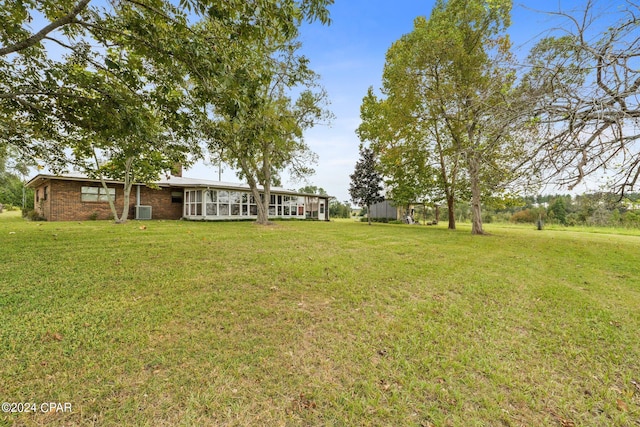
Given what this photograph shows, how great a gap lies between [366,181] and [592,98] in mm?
19801

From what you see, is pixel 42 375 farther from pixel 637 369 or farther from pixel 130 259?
pixel 637 369

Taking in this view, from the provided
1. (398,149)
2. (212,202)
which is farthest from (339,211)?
(398,149)

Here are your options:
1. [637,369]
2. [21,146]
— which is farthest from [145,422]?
[21,146]

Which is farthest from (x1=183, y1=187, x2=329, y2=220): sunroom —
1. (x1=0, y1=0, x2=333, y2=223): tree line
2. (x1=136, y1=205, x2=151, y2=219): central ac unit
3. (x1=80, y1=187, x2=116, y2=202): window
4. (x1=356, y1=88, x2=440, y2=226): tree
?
(x1=0, y1=0, x2=333, y2=223): tree line

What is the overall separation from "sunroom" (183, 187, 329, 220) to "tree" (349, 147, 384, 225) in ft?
16.3

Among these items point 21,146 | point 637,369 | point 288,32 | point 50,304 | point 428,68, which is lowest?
point 637,369

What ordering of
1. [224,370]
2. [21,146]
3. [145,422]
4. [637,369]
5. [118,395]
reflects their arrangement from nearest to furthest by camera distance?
[145,422], [118,395], [224,370], [637,369], [21,146]

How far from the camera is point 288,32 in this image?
4176mm

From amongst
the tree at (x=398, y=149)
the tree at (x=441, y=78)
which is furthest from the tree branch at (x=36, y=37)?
the tree at (x=398, y=149)

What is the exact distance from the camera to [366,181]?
23562mm

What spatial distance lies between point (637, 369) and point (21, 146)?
1332 centimetres

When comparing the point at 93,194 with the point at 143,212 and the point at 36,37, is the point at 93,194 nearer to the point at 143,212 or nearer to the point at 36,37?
the point at 143,212

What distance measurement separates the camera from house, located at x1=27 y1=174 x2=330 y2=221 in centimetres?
1488

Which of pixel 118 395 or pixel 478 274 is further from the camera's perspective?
pixel 478 274
